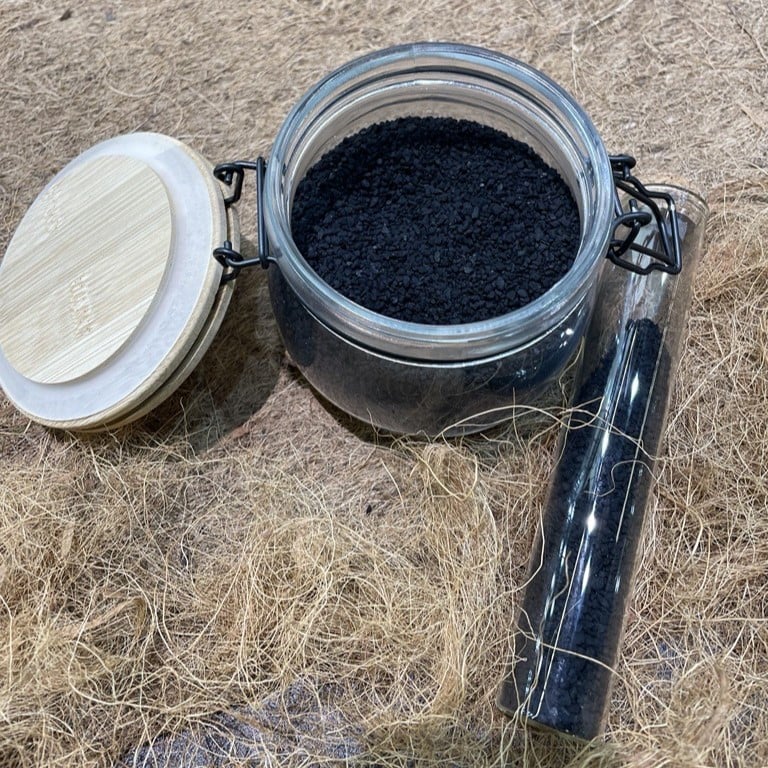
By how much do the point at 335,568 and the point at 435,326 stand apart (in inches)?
13.5

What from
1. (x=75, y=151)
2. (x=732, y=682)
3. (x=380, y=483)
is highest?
(x=75, y=151)

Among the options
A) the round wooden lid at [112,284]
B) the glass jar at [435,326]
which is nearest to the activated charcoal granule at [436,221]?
the glass jar at [435,326]

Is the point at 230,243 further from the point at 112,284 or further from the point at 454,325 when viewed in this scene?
the point at 454,325

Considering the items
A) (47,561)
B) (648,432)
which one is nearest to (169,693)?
(47,561)

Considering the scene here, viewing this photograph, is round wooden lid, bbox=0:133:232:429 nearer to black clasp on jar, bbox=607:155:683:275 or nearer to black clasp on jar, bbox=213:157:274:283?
black clasp on jar, bbox=213:157:274:283

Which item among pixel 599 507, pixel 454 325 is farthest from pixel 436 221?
pixel 599 507

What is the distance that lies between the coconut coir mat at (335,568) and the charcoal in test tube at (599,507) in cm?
4

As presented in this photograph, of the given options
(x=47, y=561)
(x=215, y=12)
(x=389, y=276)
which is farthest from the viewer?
(x=215, y=12)

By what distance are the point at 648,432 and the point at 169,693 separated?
2.13ft

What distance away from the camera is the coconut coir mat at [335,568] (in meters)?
0.96

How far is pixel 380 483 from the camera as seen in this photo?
108cm

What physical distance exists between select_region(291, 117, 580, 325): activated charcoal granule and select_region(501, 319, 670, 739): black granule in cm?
20

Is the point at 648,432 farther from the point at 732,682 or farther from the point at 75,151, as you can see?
the point at 75,151

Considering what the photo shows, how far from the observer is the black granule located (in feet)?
3.03
